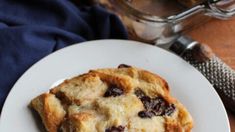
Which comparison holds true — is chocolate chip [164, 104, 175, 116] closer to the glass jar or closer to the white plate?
the white plate

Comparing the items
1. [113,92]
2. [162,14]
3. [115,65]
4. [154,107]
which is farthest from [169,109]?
[162,14]

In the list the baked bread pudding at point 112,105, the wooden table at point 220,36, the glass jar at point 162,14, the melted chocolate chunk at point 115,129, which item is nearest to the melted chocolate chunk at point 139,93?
the baked bread pudding at point 112,105

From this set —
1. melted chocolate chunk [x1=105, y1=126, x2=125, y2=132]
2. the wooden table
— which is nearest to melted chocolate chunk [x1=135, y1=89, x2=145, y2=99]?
melted chocolate chunk [x1=105, y1=126, x2=125, y2=132]

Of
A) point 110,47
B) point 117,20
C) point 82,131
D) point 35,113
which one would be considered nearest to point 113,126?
point 82,131

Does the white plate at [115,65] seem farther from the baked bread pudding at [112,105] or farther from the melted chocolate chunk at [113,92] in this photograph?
the melted chocolate chunk at [113,92]

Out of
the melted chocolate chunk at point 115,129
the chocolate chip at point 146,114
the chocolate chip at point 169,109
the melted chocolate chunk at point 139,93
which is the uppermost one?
the melted chocolate chunk at point 139,93

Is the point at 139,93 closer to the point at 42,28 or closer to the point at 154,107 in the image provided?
the point at 154,107
